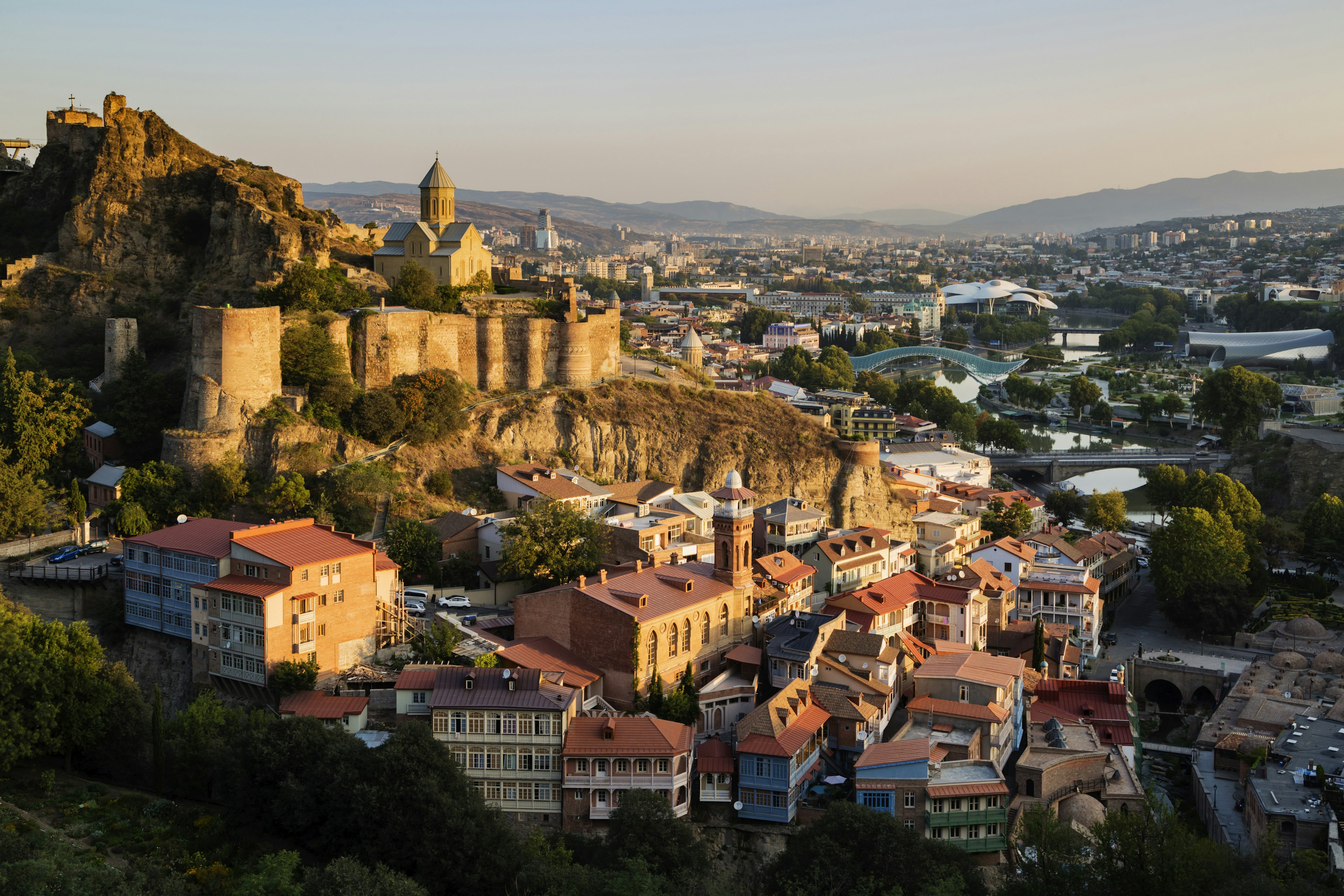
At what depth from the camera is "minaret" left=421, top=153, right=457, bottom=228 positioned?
32.7m

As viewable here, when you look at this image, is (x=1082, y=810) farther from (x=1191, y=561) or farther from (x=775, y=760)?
(x=1191, y=561)

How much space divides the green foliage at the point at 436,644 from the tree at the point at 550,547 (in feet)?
8.76

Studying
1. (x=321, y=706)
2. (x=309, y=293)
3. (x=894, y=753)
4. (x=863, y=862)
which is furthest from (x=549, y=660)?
(x=309, y=293)

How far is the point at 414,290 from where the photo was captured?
28.5 m

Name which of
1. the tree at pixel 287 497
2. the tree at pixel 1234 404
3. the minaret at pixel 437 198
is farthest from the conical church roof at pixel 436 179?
the tree at pixel 1234 404

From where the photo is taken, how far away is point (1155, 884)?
1476cm

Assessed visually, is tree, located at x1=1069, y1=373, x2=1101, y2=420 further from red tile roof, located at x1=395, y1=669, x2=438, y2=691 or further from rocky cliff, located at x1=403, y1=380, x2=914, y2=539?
red tile roof, located at x1=395, y1=669, x2=438, y2=691

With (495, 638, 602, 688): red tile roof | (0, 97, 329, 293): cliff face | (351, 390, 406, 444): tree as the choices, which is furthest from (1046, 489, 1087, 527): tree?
(495, 638, 602, 688): red tile roof

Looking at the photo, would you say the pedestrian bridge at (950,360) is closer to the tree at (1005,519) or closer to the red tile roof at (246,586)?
the tree at (1005,519)

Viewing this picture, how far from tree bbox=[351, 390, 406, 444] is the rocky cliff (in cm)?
172

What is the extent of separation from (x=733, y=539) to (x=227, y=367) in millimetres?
9800

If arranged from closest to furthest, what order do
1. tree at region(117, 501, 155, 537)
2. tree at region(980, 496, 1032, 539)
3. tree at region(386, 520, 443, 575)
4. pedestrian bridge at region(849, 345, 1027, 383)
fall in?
tree at region(117, 501, 155, 537), tree at region(386, 520, 443, 575), tree at region(980, 496, 1032, 539), pedestrian bridge at region(849, 345, 1027, 383)

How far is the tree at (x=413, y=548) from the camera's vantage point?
22359 mm

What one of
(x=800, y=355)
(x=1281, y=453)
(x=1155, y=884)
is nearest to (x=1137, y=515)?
(x=1281, y=453)
